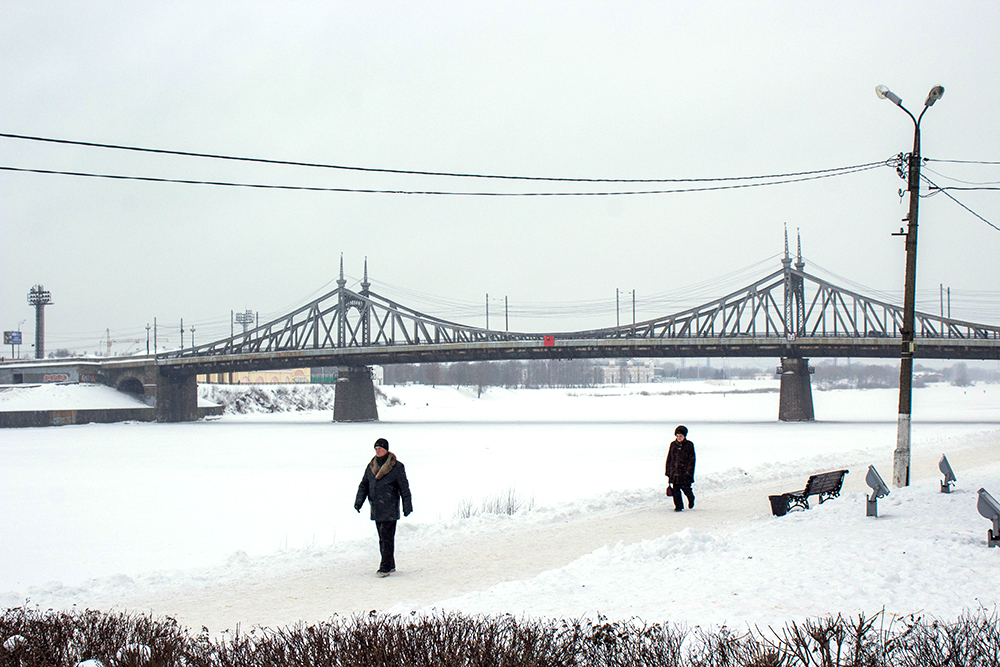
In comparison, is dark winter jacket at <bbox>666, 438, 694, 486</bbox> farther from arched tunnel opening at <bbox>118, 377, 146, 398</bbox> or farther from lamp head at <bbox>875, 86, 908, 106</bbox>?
arched tunnel opening at <bbox>118, 377, 146, 398</bbox>

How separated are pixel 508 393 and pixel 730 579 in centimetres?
12625

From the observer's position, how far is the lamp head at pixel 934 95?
1588cm

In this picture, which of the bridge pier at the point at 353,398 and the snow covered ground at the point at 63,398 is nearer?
the snow covered ground at the point at 63,398

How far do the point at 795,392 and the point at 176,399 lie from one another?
181 ft

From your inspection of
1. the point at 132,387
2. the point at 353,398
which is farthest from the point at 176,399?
the point at 353,398

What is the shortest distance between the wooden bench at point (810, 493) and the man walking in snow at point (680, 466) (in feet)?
5.31

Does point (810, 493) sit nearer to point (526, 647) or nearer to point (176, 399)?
point (526, 647)

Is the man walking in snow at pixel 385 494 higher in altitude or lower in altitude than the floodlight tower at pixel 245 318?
lower

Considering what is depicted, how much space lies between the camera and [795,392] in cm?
6338

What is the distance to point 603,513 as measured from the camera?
15141 millimetres

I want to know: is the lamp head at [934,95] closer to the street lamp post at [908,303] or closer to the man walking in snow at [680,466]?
the street lamp post at [908,303]

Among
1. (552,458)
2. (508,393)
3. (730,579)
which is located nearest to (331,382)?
(508,393)

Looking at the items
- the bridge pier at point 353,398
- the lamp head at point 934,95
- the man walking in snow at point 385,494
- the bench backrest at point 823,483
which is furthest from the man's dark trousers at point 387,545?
the bridge pier at point 353,398

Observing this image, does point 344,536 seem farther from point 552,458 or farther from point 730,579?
point 552,458
